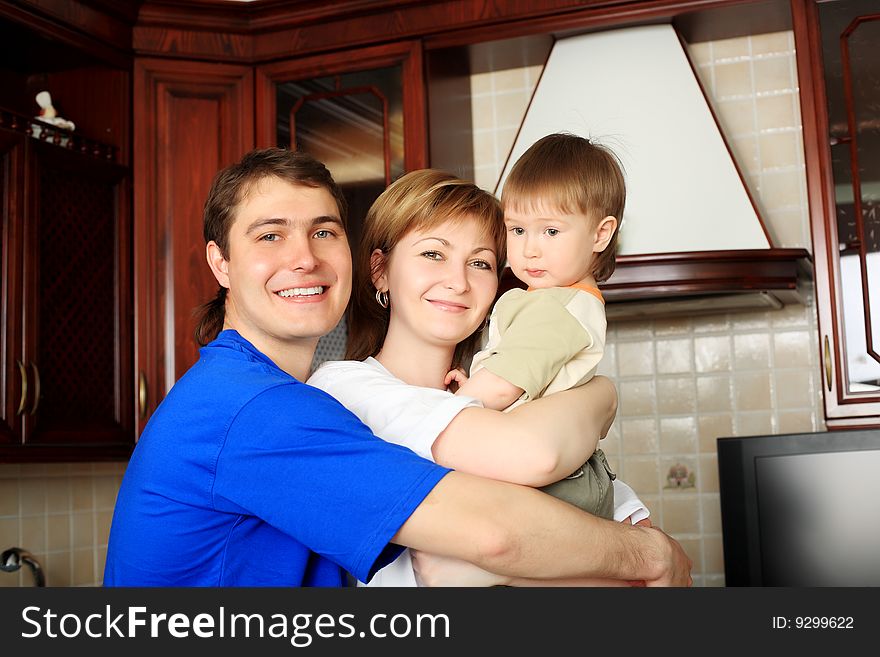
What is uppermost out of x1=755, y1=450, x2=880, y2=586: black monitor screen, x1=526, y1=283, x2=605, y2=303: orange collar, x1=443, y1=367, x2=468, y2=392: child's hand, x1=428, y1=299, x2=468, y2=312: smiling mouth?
x1=526, y1=283, x2=605, y2=303: orange collar

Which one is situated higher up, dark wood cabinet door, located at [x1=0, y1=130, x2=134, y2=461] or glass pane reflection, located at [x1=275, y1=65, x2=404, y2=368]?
glass pane reflection, located at [x1=275, y1=65, x2=404, y2=368]

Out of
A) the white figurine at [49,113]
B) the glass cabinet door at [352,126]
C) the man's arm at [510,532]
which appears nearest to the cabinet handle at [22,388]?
the white figurine at [49,113]

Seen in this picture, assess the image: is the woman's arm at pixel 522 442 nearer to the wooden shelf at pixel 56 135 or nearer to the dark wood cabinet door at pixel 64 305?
the dark wood cabinet door at pixel 64 305

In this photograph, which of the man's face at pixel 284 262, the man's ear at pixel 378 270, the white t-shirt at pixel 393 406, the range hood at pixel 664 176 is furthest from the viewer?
the range hood at pixel 664 176

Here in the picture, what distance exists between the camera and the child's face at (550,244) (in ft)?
4.05

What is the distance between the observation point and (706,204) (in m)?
2.29

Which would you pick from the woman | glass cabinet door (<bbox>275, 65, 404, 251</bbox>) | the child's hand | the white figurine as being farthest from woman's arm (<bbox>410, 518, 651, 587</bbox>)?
the white figurine

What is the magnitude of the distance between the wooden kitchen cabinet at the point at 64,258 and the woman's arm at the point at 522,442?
138cm

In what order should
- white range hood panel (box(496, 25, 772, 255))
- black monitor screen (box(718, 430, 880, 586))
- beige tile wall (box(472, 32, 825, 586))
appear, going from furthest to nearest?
beige tile wall (box(472, 32, 825, 586)) < white range hood panel (box(496, 25, 772, 255)) < black monitor screen (box(718, 430, 880, 586))

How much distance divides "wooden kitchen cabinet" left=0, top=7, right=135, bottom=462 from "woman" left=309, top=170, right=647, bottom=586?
39.4 inches

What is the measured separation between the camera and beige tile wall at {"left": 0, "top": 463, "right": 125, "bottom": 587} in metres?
2.42

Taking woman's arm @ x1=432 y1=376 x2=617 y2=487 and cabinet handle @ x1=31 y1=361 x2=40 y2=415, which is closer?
woman's arm @ x1=432 y1=376 x2=617 y2=487

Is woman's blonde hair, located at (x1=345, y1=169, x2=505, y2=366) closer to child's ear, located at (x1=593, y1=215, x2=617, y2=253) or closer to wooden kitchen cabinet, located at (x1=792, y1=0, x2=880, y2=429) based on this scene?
child's ear, located at (x1=593, y1=215, x2=617, y2=253)

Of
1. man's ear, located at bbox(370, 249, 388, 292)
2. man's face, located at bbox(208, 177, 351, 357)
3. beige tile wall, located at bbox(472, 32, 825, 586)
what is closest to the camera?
man's face, located at bbox(208, 177, 351, 357)
